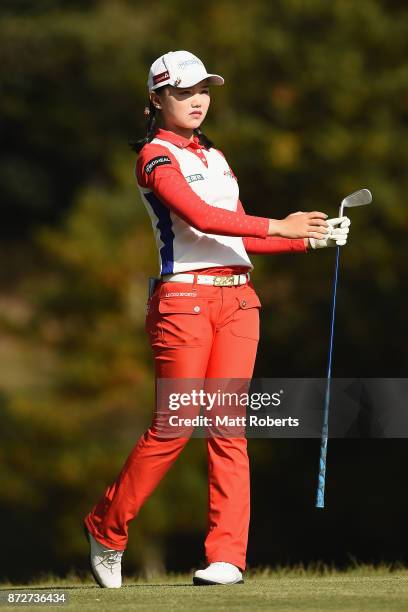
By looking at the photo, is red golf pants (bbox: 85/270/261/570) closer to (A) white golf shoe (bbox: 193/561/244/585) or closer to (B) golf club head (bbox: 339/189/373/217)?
(A) white golf shoe (bbox: 193/561/244/585)

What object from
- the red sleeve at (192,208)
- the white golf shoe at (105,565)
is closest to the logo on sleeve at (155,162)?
the red sleeve at (192,208)

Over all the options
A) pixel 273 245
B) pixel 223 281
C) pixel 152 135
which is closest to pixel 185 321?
pixel 223 281

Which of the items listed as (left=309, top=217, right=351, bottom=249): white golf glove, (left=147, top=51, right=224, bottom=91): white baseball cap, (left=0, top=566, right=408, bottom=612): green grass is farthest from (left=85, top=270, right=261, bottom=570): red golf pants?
(left=147, top=51, right=224, bottom=91): white baseball cap

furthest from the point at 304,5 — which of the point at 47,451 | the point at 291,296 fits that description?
the point at 47,451

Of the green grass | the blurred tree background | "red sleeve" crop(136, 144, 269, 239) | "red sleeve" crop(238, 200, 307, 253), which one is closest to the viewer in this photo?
the green grass

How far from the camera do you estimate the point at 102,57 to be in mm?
31734

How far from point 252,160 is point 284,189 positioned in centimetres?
84

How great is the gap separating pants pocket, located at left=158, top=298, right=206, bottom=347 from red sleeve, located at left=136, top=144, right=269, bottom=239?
30cm

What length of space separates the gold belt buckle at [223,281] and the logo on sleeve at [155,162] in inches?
18.8

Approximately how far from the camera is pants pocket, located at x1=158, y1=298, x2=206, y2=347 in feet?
17.5

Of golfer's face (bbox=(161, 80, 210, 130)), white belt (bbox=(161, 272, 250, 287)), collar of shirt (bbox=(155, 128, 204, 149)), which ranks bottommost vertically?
white belt (bbox=(161, 272, 250, 287))

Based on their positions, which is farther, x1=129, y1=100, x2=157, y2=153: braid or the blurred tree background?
the blurred tree background

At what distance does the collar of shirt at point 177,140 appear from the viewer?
545 centimetres

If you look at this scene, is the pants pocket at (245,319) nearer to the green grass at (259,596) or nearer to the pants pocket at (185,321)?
the pants pocket at (185,321)
